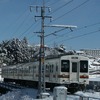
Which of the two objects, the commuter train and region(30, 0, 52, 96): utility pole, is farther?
the commuter train

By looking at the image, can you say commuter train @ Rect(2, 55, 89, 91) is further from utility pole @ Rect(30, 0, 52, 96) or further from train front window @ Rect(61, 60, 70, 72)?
utility pole @ Rect(30, 0, 52, 96)

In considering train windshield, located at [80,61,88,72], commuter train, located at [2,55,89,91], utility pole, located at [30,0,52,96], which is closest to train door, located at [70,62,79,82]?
commuter train, located at [2,55,89,91]

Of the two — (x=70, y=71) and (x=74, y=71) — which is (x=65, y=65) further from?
(x=74, y=71)

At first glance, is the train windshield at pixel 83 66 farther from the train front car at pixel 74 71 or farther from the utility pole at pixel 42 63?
the utility pole at pixel 42 63

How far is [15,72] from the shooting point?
56156 millimetres

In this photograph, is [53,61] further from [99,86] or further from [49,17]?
[99,86]

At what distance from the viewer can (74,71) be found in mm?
34250

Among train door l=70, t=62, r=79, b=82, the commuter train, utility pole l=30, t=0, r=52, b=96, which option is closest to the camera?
utility pole l=30, t=0, r=52, b=96

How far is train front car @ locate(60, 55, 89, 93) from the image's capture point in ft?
111

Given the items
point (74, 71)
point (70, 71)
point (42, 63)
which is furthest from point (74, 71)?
point (42, 63)

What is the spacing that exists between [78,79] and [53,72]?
2.23 metres

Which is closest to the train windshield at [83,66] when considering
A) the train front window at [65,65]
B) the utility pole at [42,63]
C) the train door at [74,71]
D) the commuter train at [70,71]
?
the commuter train at [70,71]

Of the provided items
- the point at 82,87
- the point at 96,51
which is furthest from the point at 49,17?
the point at 96,51

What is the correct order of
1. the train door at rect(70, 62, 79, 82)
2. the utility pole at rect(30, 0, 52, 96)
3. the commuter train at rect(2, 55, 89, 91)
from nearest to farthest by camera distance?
the utility pole at rect(30, 0, 52, 96), the commuter train at rect(2, 55, 89, 91), the train door at rect(70, 62, 79, 82)
